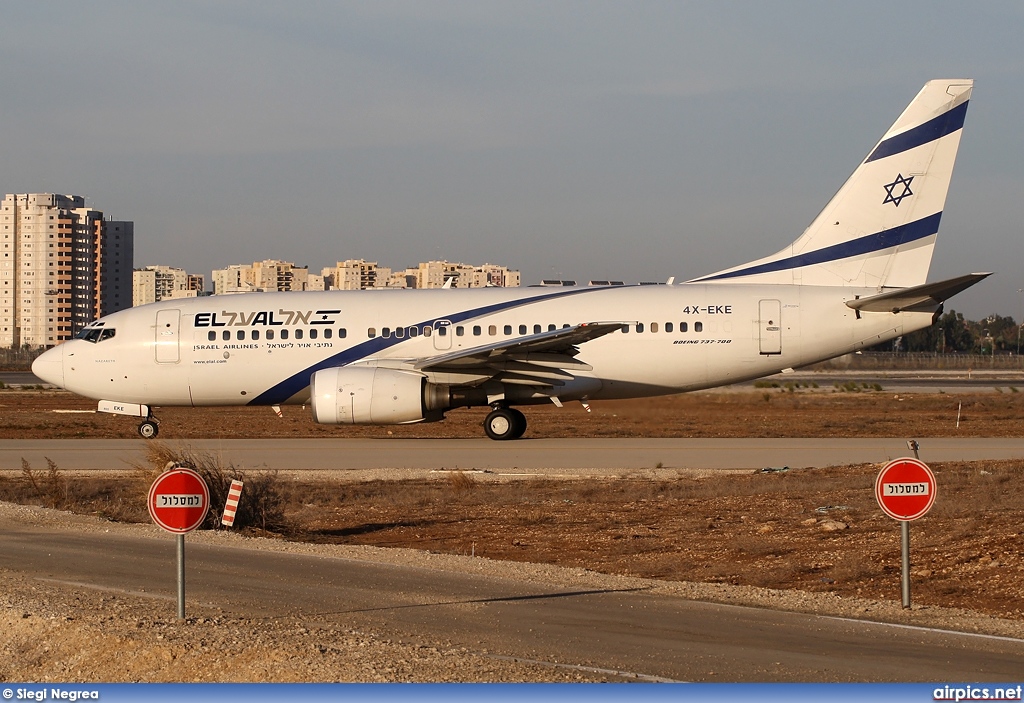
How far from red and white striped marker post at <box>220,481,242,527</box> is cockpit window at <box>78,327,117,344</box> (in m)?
15.5

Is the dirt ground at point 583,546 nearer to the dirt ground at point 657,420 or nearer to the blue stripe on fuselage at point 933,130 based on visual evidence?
the dirt ground at point 657,420

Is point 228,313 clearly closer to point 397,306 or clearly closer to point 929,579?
point 397,306

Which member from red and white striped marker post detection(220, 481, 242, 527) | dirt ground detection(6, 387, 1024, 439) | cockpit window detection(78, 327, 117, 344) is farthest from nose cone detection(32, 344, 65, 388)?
red and white striped marker post detection(220, 481, 242, 527)

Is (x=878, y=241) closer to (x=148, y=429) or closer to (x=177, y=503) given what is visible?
(x=148, y=429)

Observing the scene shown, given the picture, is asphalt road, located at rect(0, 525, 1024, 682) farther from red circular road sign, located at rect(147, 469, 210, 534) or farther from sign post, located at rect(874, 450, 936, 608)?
sign post, located at rect(874, 450, 936, 608)

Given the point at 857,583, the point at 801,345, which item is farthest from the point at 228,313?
the point at 857,583

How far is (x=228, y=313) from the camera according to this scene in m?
28.1

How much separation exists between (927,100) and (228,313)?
659 inches

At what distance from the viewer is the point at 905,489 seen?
31.2 feet

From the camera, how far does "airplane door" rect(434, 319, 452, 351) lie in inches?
1064

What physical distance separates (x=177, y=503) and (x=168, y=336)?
797 inches

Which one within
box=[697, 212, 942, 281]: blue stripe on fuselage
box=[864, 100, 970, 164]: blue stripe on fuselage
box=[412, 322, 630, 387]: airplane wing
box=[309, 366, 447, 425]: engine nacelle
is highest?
box=[864, 100, 970, 164]: blue stripe on fuselage
